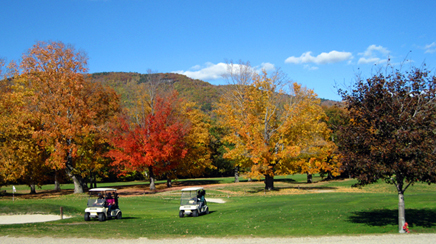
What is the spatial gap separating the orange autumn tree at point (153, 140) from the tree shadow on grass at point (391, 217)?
83.3 ft

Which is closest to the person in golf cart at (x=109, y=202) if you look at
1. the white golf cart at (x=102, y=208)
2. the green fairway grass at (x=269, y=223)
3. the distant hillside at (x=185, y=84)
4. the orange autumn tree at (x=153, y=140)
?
the white golf cart at (x=102, y=208)

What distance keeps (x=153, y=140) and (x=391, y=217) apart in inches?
1108

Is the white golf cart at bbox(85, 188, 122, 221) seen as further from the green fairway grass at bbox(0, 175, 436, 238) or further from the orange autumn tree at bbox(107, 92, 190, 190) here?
the orange autumn tree at bbox(107, 92, 190, 190)

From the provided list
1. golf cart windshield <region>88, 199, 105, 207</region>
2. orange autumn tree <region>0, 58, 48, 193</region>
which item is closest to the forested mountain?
orange autumn tree <region>0, 58, 48, 193</region>

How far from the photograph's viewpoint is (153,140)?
133 feet

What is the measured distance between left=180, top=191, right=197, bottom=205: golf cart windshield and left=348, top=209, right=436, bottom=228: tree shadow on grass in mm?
9189

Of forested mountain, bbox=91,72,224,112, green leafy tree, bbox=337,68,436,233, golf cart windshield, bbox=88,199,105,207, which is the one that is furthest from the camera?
forested mountain, bbox=91,72,224,112

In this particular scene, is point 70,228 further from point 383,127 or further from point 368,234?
point 383,127

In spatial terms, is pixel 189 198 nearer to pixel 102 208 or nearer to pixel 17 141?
pixel 102 208

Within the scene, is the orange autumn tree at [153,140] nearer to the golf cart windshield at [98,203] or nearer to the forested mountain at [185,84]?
the golf cart windshield at [98,203]

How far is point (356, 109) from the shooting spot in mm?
15234

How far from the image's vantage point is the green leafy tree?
13297 millimetres

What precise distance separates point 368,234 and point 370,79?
6.74 meters

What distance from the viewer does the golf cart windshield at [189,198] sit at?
21578 millimetres
